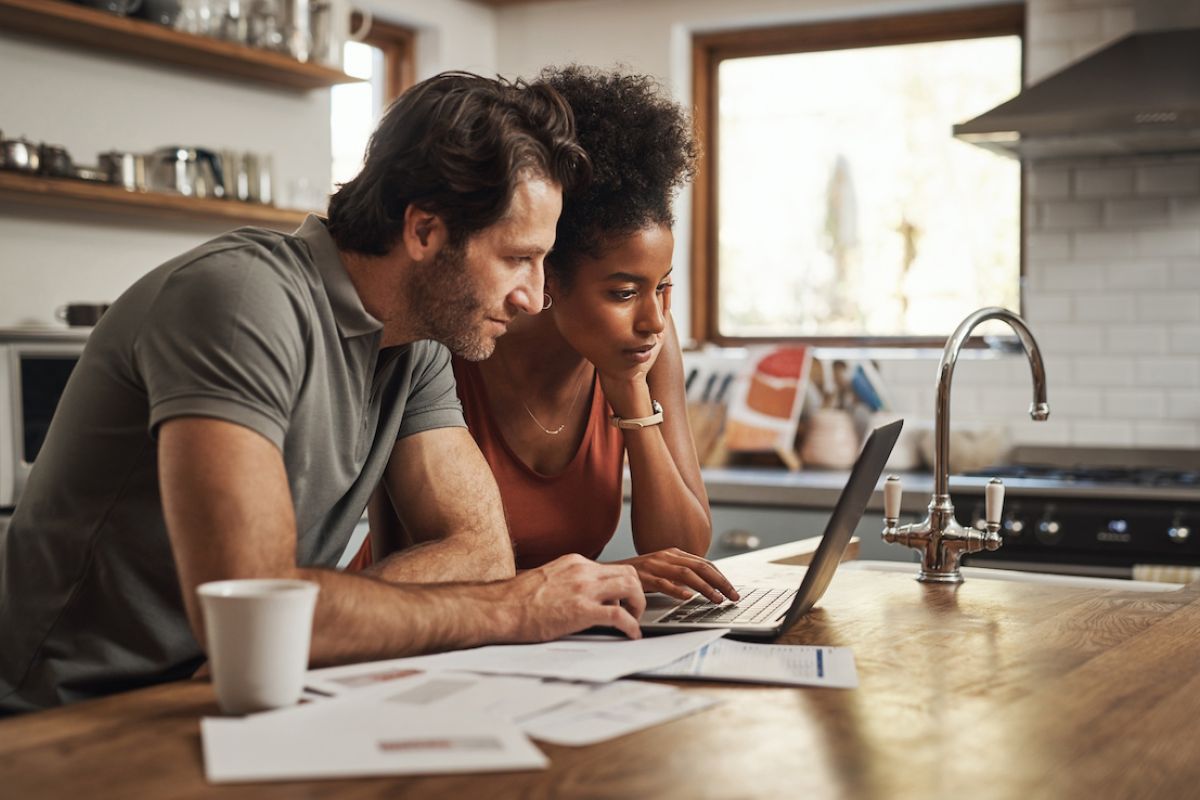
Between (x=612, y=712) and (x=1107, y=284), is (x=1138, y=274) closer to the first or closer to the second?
(x=1107, y=284)

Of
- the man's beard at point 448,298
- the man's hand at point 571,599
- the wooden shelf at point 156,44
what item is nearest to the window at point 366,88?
the wooden shelf at point 156,44

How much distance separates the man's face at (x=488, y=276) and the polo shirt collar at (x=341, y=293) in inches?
3.1

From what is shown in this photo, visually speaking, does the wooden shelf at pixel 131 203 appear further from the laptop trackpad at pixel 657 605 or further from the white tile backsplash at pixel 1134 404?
the white tile backsplash at pixel 1134 404

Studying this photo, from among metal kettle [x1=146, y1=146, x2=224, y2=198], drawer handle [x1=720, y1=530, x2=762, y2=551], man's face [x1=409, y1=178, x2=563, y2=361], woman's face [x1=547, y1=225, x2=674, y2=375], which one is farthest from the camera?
drawer handle [x1=720, y1=530, x2=762, y2=551]

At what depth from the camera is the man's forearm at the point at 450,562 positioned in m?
1.71

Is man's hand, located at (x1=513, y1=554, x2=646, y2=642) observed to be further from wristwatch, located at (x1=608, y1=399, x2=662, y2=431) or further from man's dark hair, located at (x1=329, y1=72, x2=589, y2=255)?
wristwatch, located at (x1=608, y1=399, x2=662, y2=431)

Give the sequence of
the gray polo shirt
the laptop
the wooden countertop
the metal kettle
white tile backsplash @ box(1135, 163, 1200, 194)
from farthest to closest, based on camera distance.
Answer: white tile backsplash @ box(1135, 163, 1200, 194) < the metal kettle < the laptop < the gray polo shirt < the wooden countertop

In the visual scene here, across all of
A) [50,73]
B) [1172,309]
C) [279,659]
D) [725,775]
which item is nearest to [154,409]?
[279,659]

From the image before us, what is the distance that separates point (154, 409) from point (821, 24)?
12.5 ft

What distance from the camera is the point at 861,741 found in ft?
3.80

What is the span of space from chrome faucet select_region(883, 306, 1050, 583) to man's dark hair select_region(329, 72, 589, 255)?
74 centimetres

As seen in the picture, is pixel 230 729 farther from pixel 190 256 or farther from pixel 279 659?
pixel 190 256

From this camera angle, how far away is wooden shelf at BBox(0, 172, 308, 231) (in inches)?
129

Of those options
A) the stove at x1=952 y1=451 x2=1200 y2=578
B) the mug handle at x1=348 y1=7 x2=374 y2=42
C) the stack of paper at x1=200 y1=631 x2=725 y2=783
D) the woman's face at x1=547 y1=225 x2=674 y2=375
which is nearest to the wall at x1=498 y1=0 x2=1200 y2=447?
the stove at x1=952 y1=451 x2=1200 y2=578
